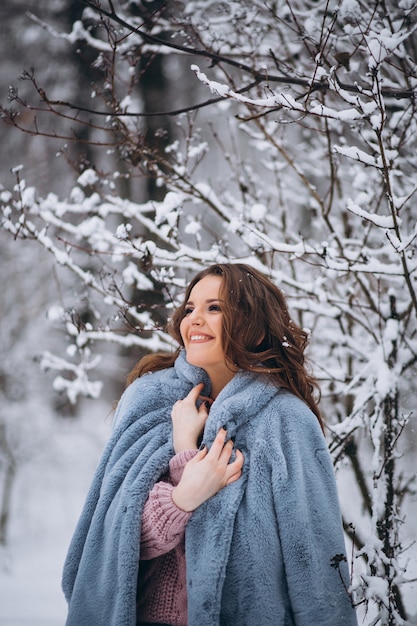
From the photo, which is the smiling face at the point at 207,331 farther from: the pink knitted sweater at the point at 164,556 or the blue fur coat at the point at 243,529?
the pink knitted sweater at the point at 164,556

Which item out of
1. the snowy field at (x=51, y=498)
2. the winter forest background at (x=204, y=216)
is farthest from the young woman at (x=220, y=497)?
the snowy field at (x=51, y=498)

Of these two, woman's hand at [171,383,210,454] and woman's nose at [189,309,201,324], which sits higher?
woman's nose at [189,309,201,324]

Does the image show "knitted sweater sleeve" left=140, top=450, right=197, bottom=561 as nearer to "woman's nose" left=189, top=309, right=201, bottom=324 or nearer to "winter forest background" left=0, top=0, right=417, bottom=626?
"woman's nose" left=189, top=309, right=201, bottom=324

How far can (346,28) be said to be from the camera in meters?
2.10

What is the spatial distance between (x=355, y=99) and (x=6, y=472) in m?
8.36

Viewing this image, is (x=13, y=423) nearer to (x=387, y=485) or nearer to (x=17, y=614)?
(x=17, y=614)

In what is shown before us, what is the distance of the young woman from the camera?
4.93 feet

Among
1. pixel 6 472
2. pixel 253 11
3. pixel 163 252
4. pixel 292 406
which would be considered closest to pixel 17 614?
pixel 6 472

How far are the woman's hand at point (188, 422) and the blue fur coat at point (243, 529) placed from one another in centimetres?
4

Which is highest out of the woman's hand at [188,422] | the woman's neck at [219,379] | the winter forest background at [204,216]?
the winter forest background at [204,216]

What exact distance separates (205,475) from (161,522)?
0.65ft

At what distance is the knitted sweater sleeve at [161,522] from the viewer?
1558 millimetres

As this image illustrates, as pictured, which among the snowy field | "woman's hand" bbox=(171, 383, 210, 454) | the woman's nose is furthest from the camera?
the snowy field

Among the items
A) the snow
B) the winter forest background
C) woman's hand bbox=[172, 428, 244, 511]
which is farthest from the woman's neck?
the snow
